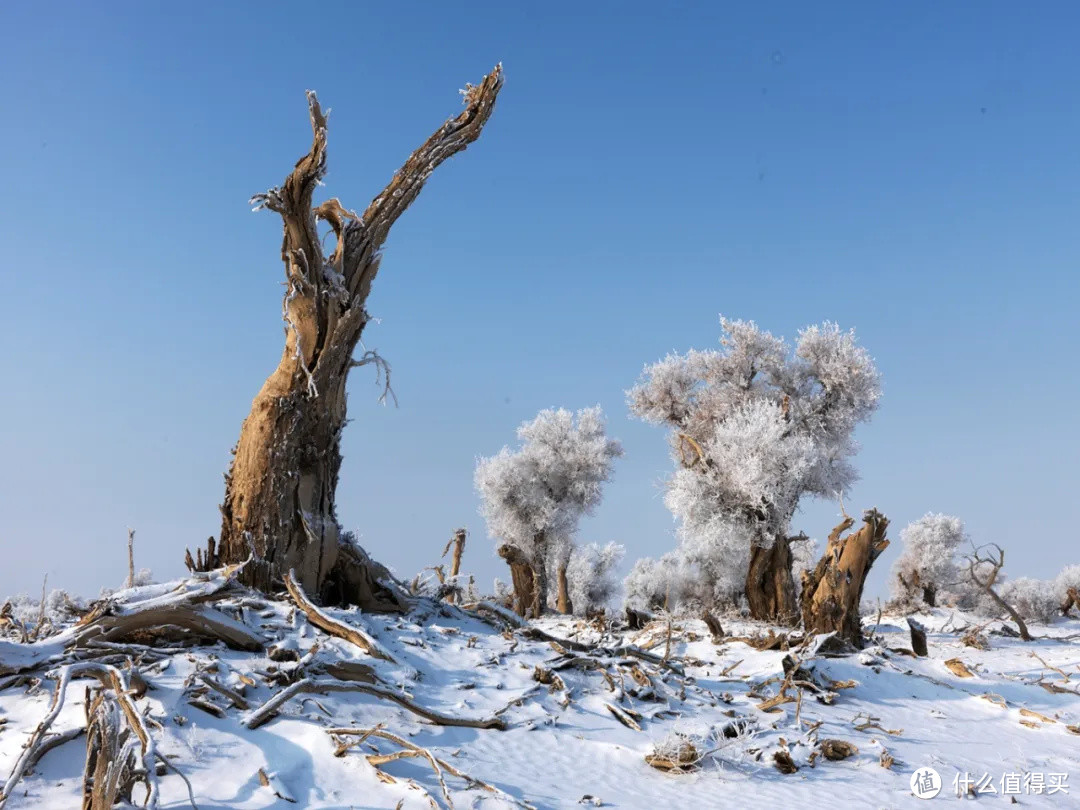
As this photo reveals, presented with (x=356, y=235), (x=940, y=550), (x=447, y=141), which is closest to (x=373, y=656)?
(x=356, y=235)

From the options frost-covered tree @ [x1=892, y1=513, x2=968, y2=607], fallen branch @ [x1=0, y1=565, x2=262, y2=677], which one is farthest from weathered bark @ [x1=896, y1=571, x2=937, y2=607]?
fallen branch @ [x1=0, y1=565, x2=262, y2=677]

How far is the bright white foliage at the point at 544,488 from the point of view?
1132 inches

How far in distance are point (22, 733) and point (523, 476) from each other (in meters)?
23.8

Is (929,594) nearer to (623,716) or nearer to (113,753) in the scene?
(623,716)

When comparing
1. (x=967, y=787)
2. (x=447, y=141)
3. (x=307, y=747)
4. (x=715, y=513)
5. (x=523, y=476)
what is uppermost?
(x=447, y=141)

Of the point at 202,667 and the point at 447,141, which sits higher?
the point at 447,141

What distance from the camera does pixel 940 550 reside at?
34.9 metres

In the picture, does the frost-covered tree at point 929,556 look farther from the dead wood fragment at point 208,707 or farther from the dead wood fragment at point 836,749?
the dead wood fragment at point 208,707

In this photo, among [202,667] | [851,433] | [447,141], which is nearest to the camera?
[202,667]

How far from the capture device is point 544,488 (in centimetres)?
2930

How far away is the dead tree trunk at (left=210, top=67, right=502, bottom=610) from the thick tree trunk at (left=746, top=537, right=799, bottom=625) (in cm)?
1242

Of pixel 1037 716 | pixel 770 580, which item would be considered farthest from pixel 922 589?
pixel 1037 716

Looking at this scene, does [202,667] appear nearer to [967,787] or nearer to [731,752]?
[731,752]

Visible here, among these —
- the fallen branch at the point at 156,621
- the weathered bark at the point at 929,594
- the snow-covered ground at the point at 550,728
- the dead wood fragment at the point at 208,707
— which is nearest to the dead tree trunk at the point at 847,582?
the snow-covered ground at the point at 550,728
